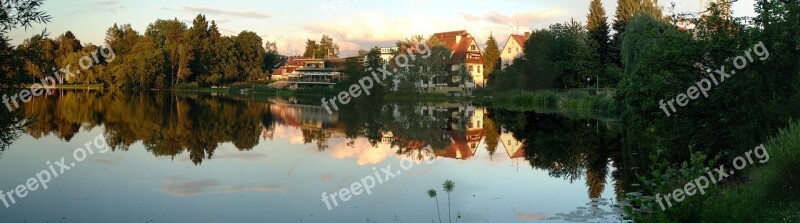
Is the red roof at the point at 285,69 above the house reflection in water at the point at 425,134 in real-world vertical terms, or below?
above

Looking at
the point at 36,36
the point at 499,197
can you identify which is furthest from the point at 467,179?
the point at 36,36

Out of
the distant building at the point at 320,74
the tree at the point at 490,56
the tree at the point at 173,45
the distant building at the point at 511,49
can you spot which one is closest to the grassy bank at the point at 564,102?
the distant building at the point at 511,49

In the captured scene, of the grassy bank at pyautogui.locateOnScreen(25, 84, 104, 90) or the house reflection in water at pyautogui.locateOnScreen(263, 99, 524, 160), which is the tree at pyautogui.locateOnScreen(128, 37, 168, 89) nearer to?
the grassy bank at pyautogui.locateOnScreen(25, 84, 104, 90)

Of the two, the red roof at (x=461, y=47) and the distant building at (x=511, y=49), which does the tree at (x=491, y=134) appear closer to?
the red roof at (x=461, y=47)

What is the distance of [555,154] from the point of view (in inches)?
776

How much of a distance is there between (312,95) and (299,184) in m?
67.8

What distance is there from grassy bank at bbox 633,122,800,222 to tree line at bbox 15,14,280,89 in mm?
86174

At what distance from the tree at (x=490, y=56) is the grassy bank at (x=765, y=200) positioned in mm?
71754

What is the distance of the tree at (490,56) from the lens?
80356 millimetres

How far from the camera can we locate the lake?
10.7 meters

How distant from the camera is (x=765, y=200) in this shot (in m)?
6.96

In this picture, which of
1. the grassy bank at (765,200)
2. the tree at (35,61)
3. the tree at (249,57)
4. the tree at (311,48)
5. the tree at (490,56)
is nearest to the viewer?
the grassy bank at (765,200)

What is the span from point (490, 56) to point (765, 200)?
7547 cm

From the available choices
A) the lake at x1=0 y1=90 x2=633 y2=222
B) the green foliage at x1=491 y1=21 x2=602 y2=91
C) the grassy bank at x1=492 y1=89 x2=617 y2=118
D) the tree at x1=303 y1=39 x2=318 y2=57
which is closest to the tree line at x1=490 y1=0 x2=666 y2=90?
the green foliage at x1=491 y1=21 x2=602 y2=91
